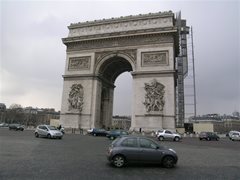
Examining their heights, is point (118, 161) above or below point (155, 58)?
below

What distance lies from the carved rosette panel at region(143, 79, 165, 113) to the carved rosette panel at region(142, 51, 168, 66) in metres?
2.73

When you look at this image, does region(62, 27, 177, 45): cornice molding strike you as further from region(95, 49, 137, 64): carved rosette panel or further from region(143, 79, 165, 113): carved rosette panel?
region(143, 79, 165, 113): carved rosette panel

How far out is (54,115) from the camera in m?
130

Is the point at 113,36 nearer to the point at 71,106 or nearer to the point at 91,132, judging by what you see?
the point at 71,106

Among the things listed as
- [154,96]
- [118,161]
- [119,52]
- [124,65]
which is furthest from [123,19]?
[118,161]

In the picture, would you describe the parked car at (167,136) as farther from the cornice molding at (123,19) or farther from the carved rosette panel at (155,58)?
the cornice molding at (123,19)

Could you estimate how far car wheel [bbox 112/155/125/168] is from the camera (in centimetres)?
837

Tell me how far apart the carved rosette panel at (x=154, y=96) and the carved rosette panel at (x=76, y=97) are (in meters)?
9.63

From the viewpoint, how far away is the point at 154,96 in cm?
3177

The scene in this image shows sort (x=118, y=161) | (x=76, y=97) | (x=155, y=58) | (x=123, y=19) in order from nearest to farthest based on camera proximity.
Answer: (x=118, y=161), (x=155, y=58), (x=76, y=97), (x=123, y=19)

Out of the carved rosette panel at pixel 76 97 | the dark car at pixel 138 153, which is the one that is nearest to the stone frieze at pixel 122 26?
the carved rosette panel at pixel 76 97

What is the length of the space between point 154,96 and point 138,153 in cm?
2367

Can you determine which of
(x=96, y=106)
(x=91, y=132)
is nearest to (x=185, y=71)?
(x=96, y=106)

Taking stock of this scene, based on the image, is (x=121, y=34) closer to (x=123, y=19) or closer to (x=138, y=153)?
(x=123, y=19)
